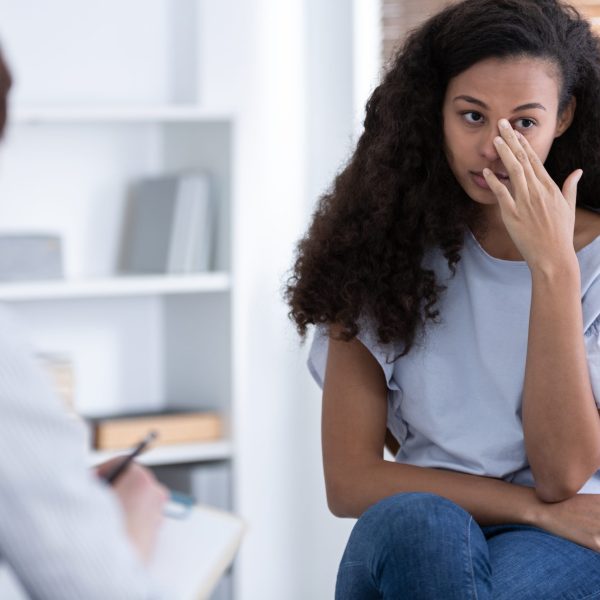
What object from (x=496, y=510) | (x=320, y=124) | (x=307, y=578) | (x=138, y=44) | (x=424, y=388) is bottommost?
(x=307, y=578)

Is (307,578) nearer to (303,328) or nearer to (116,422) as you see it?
(116,422)

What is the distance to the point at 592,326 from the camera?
157cm

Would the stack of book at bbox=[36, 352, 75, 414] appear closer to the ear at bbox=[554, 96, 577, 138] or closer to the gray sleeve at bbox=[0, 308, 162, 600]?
the ear at bbox=[554, 96, 577, 138]

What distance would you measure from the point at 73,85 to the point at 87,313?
0.57m

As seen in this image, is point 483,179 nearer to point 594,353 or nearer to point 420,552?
point 594,353

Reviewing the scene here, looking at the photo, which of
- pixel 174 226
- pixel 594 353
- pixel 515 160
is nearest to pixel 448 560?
pixel 594 353

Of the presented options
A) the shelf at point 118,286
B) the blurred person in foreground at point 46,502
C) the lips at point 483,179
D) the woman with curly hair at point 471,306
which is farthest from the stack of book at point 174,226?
the blurred person in foreground at point 46,502

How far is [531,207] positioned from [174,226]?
1.29m

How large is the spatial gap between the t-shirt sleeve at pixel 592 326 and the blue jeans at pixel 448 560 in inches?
9.5

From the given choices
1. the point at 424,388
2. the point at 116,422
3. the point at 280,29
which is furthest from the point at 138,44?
the point at 424,388

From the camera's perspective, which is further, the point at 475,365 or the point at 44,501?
the point at 475,365

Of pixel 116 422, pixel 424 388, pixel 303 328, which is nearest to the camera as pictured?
pixel 424 388

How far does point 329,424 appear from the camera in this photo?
1662 millimetres

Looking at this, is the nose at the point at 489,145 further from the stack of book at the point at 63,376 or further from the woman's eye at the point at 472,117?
the stack of book at the point at 63,376
